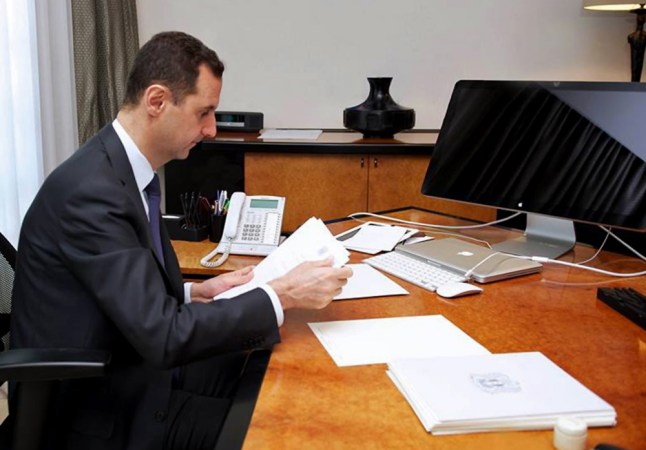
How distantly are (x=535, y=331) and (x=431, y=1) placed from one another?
2.58m

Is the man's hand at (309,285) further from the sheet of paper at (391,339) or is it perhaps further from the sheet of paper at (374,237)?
the sheet of paper at (374,237)

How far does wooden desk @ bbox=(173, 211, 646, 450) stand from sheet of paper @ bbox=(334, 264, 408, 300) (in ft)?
0.09

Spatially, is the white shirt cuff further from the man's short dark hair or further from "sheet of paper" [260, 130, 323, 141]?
"sheet of paper" [260, 130, 323, 141]

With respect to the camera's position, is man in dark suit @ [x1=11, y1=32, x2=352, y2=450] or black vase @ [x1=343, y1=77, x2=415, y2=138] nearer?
man in dark suit @ [x1=11, y1=32, x2=352, y2=450]

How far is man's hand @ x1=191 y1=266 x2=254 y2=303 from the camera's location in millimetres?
1524

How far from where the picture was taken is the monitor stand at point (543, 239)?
1.81 m

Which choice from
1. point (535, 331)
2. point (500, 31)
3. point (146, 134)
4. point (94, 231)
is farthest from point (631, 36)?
point (94, 231)

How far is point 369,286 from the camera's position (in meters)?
1.54

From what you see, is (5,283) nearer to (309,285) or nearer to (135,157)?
(135,157)

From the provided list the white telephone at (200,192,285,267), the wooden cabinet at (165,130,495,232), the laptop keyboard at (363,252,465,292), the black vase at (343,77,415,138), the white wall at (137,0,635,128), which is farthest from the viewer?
the white wall at (137,0,635,128)

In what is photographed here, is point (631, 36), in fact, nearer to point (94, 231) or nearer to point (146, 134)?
point (146, 134)

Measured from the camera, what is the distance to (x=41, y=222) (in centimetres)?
123

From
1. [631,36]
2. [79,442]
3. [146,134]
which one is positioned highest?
[631,36]

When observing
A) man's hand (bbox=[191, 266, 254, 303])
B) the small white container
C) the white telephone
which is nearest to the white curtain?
the white telephone
